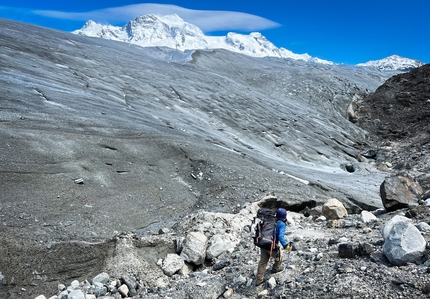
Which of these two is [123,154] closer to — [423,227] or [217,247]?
[217,247]

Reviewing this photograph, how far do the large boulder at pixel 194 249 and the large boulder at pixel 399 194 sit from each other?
4980 millimetres

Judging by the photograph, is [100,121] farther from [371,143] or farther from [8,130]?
[371,143]

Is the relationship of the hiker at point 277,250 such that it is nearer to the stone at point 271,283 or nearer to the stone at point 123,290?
the stone at point 271,283

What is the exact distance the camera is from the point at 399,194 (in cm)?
980

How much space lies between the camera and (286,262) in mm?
6809

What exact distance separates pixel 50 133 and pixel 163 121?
6.48 metres

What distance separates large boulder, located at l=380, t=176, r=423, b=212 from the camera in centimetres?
959

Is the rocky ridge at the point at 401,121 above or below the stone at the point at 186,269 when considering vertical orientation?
above

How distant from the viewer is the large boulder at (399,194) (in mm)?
9586

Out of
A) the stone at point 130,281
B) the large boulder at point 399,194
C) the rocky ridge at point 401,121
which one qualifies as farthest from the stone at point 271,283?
the rocky ridge at point 401,121

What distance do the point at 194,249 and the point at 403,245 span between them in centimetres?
412

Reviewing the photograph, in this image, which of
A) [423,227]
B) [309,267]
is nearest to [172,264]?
[309,267]

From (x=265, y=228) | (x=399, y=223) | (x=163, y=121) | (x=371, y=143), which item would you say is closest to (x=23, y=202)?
(x=265, y=228)

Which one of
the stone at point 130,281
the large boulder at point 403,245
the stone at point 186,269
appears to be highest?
the large boulder at point 403,245
